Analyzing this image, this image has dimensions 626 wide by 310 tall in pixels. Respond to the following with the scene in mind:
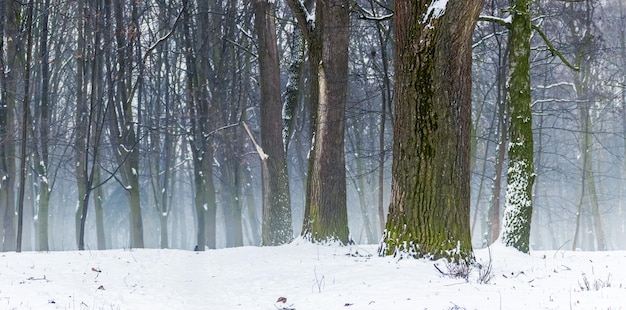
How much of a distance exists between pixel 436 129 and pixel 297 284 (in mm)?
2541

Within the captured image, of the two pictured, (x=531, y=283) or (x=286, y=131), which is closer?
(x=531, y=283)

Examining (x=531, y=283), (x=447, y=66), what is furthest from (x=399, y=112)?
(x=531, y=283)

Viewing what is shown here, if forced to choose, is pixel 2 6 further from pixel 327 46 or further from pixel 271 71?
pixel 327 46

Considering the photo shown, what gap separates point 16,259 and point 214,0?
16.7 meters

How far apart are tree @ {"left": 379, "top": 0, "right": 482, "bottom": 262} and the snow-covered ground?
423 mm

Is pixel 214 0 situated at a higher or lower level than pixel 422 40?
higher

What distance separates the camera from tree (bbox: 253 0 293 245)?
612 inches

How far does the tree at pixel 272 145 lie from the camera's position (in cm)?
1555

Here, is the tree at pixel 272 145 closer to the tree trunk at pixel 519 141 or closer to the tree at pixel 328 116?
the tree at pixel 328 116

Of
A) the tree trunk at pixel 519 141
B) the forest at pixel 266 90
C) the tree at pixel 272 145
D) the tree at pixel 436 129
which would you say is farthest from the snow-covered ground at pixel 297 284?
the tree at pixel 272 145

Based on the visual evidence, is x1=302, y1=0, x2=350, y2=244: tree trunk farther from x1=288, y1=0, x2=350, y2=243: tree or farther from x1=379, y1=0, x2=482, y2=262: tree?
x1=379, y1=0, x2=482, y2=262: tree

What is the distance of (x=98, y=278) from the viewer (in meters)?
7.64

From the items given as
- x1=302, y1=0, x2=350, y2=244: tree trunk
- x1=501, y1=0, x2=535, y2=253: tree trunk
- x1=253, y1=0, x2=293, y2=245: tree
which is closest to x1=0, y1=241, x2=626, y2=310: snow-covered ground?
x1=501, y1=0, x2=535, y2=253: tree trunk

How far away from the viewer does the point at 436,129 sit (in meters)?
7.92
